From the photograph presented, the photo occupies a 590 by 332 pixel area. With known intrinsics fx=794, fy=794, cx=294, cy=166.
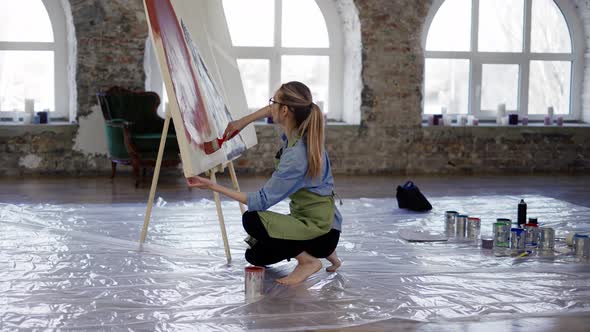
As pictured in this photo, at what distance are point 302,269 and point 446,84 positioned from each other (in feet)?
19.5

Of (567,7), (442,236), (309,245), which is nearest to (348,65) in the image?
(567,7)

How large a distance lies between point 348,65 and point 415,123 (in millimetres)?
1014

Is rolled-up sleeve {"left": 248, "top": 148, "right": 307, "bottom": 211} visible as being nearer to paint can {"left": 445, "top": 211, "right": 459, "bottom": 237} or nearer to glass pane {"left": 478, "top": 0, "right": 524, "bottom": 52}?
paint can {"left": 445, "top": 211, "right": 459, "bottom": 237}

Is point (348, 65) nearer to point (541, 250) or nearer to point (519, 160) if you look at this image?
point (519, 160)

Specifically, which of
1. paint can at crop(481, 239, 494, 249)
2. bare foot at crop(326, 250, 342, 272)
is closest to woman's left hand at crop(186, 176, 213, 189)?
bare foot at crop(326, 250, 342, 272)

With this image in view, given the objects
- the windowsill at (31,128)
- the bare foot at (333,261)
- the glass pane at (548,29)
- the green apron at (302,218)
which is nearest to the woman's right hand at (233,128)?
the green apron at (302,218)

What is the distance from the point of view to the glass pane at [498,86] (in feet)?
31.0

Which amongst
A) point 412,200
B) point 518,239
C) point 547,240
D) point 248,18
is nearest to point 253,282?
point 518,239

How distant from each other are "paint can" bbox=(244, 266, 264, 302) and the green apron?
0.76 ft

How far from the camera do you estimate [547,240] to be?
4.60m

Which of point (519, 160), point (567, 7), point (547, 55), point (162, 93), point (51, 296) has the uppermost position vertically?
point (567, 7)

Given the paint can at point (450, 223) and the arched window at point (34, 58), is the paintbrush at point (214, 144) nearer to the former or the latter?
the paint can at point (450, 223)

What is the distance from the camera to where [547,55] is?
9.55 metres

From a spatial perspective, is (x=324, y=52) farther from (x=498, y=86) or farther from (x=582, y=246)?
(x=582, y=246)
